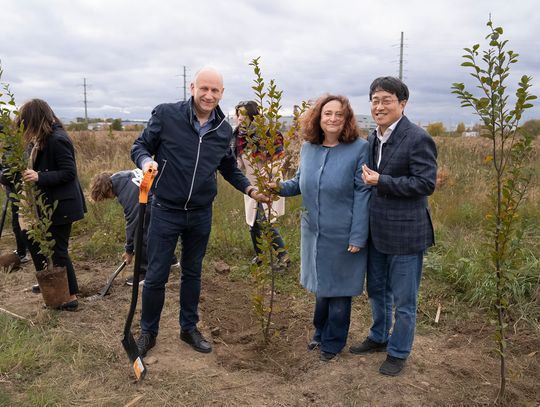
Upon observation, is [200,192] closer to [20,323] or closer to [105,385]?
[105,385]

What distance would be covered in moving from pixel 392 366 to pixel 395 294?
1.68ft

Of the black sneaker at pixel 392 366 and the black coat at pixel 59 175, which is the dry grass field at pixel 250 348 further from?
the black coat at pixel 59 175

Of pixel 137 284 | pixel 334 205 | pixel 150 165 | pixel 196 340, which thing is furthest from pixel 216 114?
pixel 196 340

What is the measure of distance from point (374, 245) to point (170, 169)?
1.42m

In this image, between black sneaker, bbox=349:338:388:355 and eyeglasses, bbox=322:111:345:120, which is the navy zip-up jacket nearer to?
eyeglasses, bbox=322:111:345:120

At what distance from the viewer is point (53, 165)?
393cm

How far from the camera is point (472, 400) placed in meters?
2.87

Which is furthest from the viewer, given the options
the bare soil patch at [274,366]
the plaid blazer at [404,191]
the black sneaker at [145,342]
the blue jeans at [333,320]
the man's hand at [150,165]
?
the black sneaker at [145,342]

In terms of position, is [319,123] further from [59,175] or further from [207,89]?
[59,175]

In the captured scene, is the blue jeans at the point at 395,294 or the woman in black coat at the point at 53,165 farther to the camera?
the woman in black coat at the point at 53,165

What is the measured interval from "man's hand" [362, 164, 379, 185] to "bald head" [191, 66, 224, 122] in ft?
3.47

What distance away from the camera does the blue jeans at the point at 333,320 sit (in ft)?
10.4

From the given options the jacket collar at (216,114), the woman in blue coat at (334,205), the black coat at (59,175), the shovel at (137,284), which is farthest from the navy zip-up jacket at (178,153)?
the black coat at (59,175)

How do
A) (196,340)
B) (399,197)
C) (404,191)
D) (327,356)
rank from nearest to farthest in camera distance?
(404,191) → (399,197) → (327,356) → (196,340)
